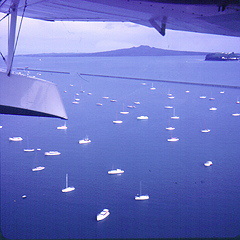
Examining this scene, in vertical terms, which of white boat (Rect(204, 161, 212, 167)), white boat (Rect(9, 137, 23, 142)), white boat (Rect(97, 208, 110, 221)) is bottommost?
white boat (Rect(97, 208, 110, 221))

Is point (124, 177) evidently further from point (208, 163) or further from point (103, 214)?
point (208, 163)

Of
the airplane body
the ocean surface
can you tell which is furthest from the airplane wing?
the ocean surface

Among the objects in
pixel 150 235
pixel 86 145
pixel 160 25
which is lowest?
pixel 150 235

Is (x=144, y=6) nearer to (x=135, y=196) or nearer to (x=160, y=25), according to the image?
(x=160, y=25)

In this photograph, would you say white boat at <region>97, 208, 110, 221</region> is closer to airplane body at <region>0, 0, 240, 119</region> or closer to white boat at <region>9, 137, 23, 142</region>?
airplane body at <region>0, 0, 240, 119</region>

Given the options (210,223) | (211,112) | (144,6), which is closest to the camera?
(144,6)

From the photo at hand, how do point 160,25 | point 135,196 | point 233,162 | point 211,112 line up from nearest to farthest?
point 160,25, point 135,196, point 233,162, point 211,112

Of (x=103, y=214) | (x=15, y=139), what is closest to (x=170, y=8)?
(x=103, y=214)

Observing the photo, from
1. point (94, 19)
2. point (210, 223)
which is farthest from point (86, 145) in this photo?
point (94, 19)
